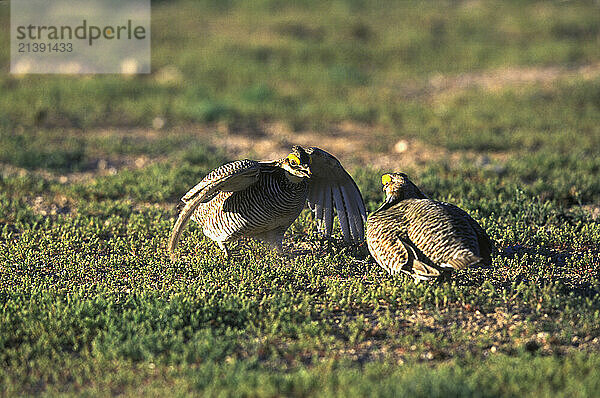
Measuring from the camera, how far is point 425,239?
5.31m

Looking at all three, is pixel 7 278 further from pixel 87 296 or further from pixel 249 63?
pixel 249 63

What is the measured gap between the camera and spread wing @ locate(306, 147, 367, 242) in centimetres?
660

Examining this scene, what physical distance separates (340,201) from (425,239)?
150cm

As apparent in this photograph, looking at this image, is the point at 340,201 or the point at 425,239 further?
the point at 340,201

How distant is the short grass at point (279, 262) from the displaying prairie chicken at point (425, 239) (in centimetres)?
36

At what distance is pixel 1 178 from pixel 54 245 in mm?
2829

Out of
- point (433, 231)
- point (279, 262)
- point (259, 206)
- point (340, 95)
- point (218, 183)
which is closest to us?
point (433, 231)

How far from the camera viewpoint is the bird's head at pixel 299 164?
5.86 metres

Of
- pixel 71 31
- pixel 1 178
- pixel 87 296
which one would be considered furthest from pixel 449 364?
pixel 71 31

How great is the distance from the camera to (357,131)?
12375mm

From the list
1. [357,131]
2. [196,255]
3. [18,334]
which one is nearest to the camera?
[18,334]

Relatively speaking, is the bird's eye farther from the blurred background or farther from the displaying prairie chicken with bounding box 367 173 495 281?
the blurred background

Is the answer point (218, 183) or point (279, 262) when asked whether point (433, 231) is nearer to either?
point (279, 262)

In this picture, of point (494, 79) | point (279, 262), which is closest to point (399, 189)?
point (279, 262)
